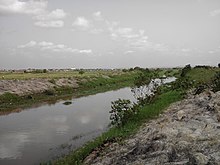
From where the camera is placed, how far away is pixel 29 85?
199 feet

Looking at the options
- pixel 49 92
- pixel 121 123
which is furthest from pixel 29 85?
pixel 121 123

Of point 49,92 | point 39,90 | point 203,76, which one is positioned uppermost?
point 203,76

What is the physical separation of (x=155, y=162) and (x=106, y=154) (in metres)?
5.64

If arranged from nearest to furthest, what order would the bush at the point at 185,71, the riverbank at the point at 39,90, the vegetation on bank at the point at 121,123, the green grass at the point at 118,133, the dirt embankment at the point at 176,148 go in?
the dirt embankment at the point at 176,148 < the green grass at the point at 118,133 < the vegetation on bank at the point at 121,123 < the riverbank at the point at 39,90 < the bush at the point at 185,71

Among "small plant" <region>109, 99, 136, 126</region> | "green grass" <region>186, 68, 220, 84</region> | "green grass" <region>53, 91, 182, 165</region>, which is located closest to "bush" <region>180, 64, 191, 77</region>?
"green grass" <region>186, 68, 220, 84</region>

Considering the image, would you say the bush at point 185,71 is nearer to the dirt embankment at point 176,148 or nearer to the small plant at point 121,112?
the small plant at point 121,112

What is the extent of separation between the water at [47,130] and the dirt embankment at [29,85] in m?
8.95

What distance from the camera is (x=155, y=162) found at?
47.1 feet

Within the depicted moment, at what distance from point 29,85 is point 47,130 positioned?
30.6 meters

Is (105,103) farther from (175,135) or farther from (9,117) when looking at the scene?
(175,135)

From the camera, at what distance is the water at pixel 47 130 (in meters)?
24.0

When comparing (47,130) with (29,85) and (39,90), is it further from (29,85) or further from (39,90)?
(29,85)

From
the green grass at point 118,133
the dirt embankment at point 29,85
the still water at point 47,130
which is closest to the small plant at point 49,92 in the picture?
the dirt embankment at point 29,85

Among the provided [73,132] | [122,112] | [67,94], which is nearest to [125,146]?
[122,112]
